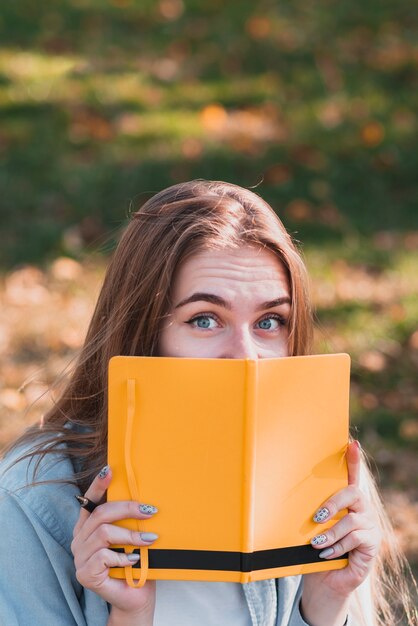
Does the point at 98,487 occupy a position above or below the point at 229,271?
below

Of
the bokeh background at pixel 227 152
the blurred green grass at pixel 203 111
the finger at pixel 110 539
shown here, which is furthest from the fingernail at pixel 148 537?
the blurred green grass at pixel 203 111

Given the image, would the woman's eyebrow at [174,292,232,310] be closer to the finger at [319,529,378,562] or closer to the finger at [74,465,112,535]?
the finger at [74,465,112,535]

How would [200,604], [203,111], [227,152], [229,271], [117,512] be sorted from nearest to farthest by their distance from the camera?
[117,512] → [229,271] → [200,604] → [227,152] → [203,111]

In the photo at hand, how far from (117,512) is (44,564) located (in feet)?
1.16

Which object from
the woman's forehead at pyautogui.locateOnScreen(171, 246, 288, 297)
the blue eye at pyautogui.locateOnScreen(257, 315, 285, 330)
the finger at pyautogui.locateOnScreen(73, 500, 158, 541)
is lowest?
the finger at pyautogui.locateOnScreen(73, 500, 158, 541)

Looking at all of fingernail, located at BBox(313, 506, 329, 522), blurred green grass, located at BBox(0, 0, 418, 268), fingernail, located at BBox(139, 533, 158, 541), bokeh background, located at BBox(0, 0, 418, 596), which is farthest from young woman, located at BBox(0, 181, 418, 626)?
blurred green grass, located at BBox(0, 0, 418, 268)

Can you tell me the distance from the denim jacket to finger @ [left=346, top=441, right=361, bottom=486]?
1.22 feet

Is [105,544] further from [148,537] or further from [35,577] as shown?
[35,577]

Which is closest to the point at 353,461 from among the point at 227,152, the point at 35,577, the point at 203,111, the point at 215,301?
the point at 215,301

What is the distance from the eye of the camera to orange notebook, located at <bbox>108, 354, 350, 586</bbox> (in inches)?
69.8

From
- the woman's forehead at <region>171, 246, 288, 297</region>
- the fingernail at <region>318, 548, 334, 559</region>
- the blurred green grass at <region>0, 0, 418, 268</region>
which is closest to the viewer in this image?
the fingernail at <region>318, 548, 334, 559</region>

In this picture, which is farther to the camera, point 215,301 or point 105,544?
point 215,301

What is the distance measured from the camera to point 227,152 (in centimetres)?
529

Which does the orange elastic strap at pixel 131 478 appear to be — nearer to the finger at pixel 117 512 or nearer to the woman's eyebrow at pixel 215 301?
the finger at pixel 117 512
